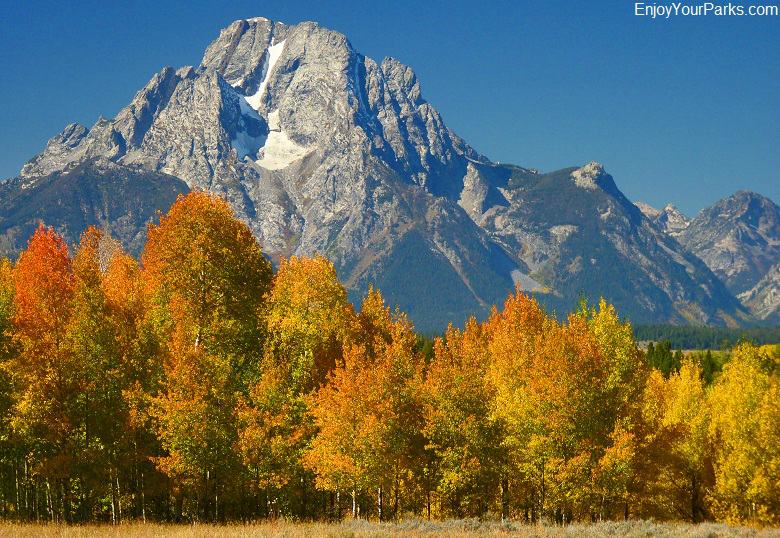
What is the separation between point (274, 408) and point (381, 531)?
Result: 44.8ft

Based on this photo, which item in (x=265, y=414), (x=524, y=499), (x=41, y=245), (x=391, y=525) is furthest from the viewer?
(x=524, y=499)

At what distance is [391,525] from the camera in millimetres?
36000

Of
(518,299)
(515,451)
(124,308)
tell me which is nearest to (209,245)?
(124,308)

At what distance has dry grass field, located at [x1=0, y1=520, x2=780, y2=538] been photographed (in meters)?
29.8

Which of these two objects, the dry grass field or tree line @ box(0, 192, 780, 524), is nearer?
the dry grass field

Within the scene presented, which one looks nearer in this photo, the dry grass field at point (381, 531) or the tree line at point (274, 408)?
the dry grass field at point (381, 531)

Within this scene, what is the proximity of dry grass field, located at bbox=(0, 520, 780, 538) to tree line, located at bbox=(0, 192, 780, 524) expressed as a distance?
485cm

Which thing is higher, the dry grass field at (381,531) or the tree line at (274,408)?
the tree line at (274,408)

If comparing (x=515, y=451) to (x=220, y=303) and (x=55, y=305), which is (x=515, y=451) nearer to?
(x=220, y=303)

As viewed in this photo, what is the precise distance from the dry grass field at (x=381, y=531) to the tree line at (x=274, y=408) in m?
4.85

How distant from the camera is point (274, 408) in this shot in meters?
43.8

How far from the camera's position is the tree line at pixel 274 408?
38.6 m

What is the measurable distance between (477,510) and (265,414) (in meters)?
20.5

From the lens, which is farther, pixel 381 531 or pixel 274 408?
pixel 274 408
